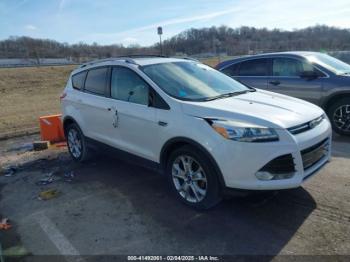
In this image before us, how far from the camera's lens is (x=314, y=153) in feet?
12.5

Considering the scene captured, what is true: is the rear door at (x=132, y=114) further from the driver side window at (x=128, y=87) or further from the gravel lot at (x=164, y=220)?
the gravel lot at (x=164, y=220)

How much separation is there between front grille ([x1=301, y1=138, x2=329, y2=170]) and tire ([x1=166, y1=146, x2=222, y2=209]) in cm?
96

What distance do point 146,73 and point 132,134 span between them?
33.7 inches

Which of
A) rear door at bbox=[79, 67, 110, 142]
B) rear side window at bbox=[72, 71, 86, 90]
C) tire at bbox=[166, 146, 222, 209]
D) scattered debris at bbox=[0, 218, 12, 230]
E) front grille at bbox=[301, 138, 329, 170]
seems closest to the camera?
front grille at bbox=[301, 138, 329, 170]

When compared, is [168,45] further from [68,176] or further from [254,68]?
[68,176]

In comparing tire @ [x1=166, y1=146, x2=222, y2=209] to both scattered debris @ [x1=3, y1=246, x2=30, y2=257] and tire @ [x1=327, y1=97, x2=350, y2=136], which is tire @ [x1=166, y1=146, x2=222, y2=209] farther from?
tire @ [x1=327, y1=97, x2=350, y2=136]

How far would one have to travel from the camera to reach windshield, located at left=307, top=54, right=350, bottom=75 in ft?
23.1

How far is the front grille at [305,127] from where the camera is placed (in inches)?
140

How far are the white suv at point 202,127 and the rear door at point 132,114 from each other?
1 centimetres

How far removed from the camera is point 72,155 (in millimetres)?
6473

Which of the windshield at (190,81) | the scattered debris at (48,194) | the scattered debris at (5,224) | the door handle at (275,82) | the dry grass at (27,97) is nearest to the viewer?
the scattered debris at (5,224)

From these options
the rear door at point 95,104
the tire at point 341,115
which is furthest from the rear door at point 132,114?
the tire at point 341,115

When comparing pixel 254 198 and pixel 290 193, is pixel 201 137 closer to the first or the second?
pixel 254 198

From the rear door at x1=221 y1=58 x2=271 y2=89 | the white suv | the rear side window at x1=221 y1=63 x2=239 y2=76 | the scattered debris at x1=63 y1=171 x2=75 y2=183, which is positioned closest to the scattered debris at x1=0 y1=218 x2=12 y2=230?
the scattered debris at x1=63 y1=171 x2=75 y2=183
